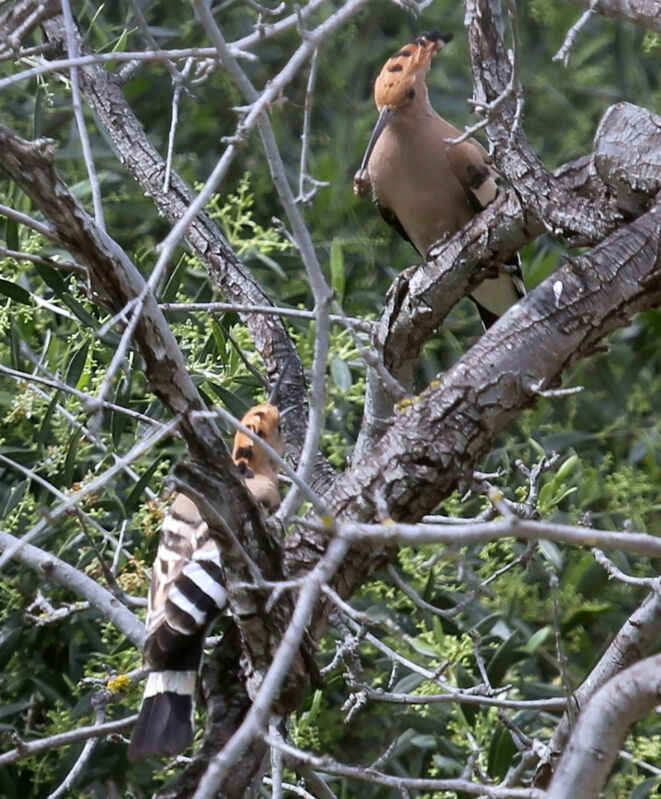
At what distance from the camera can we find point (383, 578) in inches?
129

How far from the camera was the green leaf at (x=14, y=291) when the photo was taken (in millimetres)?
2732

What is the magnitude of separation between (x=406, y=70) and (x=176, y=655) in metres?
1.58

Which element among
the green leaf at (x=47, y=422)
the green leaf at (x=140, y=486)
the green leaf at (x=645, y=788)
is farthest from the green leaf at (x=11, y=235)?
the green leaf at (x=645, y=788)

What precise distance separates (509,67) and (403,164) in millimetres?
968

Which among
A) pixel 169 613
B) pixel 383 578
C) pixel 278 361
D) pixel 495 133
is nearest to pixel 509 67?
pixel 495 133

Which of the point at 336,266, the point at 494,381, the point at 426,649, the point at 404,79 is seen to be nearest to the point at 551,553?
the point at 426,649

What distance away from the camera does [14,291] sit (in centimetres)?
276

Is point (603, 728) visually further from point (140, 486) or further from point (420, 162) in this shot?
point (420, 162)

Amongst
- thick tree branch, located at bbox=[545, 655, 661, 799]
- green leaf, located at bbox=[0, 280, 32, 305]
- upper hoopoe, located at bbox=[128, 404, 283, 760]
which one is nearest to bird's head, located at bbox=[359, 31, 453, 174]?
green leaf, located at bbox=[0, 280, 32, 305]

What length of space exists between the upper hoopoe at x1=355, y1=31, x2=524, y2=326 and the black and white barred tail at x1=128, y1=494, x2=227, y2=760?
4.04 feet

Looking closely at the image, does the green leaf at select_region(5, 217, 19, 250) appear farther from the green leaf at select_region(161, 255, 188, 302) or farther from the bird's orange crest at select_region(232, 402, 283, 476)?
the bird's orange crest at select_region(232, 402, 283, 476)

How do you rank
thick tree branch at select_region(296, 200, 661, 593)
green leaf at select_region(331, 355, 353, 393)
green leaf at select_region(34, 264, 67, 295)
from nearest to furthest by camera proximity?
1. thick tree branch at select_region(296, 200, 661, 593)
2. green leaf at select_region(34, 264, 67, 295)
3. green leaf at select_region(331, 355, 353, 393)

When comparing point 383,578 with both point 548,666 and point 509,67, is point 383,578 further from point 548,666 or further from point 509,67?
point 509,67

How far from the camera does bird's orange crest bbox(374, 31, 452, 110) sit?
3207mm
